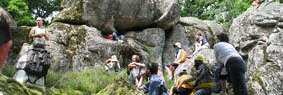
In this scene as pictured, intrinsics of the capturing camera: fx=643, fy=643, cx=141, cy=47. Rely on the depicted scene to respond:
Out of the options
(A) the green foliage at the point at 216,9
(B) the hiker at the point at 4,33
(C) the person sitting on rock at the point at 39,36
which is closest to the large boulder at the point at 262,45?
(C) the person sitting on rock at the point at 39,36

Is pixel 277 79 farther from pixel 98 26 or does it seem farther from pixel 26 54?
pixel 98 26

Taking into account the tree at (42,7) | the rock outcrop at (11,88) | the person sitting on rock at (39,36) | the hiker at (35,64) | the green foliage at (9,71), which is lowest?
the tree at (42,7)

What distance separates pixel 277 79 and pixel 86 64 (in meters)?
9.00

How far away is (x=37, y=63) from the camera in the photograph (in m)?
17.5

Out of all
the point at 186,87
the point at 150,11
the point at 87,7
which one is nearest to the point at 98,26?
the point at 87,7

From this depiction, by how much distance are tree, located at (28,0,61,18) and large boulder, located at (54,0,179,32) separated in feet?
58.6

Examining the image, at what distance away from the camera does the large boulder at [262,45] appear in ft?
48.6

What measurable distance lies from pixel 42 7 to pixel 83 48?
868 inches

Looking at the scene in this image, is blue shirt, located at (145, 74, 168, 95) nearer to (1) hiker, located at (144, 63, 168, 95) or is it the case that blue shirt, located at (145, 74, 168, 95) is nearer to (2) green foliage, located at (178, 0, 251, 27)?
(1) hiker, located at (144, 63, 168, 95)

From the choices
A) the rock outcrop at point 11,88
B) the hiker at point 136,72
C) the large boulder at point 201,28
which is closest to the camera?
the rock outcrop at point 11,88

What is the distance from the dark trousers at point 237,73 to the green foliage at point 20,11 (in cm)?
2661

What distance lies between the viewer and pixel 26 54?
17.8 m

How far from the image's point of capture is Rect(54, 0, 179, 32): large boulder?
25203 millimetres

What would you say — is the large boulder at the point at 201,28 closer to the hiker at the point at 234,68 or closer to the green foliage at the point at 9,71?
the green foliage at the point at 9,71
